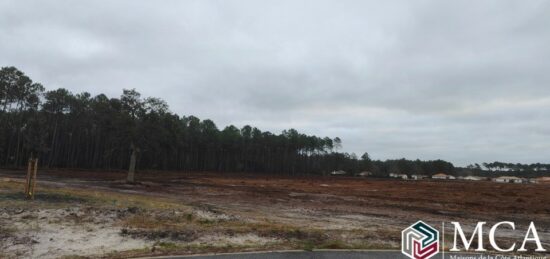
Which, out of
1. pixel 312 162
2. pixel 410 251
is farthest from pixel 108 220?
pixel 312 162

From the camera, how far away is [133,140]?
42.8m

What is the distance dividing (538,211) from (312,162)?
408 feet

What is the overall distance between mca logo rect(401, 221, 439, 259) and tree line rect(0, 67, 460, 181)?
3434 centimetres

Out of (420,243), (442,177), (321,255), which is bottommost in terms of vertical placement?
(321,255)

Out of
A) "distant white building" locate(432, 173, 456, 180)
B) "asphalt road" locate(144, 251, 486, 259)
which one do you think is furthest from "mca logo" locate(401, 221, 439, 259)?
"distant white building" locate(432, 173, 456, 180)

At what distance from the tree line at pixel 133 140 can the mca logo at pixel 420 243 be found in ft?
113

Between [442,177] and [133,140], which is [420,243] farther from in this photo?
[442,177]

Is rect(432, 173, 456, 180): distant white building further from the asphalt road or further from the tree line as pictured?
the asphalt road

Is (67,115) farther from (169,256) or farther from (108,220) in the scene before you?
(169,256)

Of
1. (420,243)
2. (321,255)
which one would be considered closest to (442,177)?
(420,243)

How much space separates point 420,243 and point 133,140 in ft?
119

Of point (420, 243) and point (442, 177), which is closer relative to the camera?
point (420, 243)

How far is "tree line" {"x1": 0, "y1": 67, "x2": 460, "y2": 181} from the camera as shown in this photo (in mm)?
43688

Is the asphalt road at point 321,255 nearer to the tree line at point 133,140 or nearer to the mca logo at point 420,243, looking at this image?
the mca logo at point 420,243
